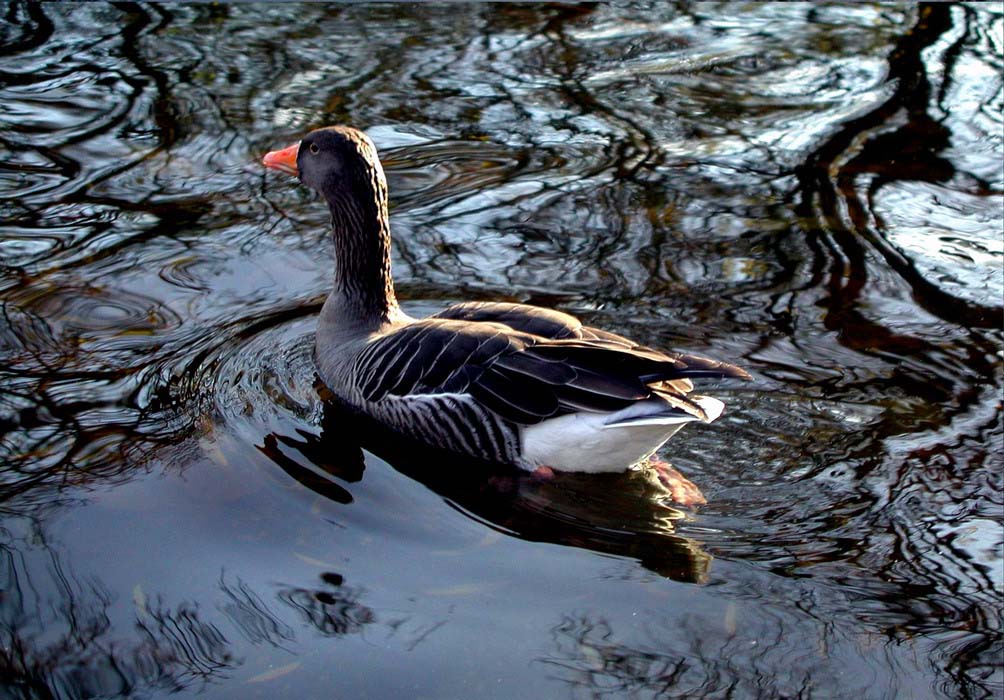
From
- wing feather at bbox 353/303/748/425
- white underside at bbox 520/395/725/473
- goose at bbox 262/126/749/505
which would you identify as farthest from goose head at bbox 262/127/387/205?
white underside at bbox 520/395/725/473

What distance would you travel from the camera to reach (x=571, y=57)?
10289mm

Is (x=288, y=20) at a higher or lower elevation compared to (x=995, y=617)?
higher

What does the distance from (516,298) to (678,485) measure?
1.92 m

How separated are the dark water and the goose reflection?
27 mm

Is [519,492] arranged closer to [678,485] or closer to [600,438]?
[600,438]

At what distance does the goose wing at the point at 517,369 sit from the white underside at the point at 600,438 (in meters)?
0.06

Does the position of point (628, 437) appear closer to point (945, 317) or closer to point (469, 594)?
point (469, 594)

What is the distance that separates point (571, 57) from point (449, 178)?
258 centimetres

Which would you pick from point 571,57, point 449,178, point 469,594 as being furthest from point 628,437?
point 571,57

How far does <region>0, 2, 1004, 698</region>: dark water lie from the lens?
176 inches

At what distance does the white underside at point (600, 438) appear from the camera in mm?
5319

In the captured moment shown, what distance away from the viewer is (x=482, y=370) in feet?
18.9

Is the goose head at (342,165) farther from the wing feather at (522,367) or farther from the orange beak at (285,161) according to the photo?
the wing feather at (522,367)

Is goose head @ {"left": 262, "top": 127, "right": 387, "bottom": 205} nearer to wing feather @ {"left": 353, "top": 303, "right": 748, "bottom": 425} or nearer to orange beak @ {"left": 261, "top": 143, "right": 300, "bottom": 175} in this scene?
orange beak @ {"left": 261, "top": 143, "right": 300, "bottom": 175}
